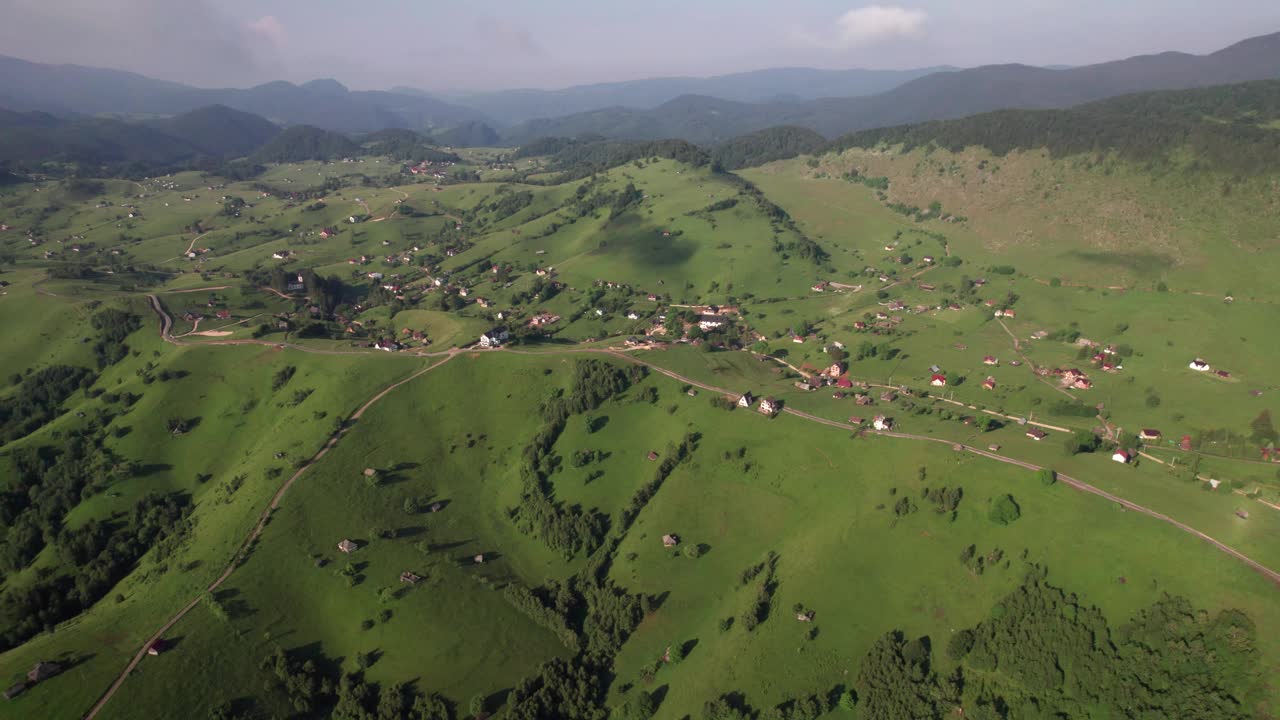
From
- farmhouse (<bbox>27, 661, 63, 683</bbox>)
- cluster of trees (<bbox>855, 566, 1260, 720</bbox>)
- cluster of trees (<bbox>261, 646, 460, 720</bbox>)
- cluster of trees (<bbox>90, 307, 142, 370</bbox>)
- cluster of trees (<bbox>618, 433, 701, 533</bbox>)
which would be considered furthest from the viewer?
cluster of trees (<bbox>90, 307, 142, 370</bbox>)

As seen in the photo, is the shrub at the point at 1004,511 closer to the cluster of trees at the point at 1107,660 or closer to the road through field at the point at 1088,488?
the road through field at the point at 1088,488

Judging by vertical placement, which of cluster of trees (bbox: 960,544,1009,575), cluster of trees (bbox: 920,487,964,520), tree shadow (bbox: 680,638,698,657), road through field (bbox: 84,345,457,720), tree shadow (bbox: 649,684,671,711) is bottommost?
tree shadow (bbox: 649,684,671,711)

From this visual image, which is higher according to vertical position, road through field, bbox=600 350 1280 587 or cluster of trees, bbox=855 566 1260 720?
road through field, bbox=600 350 1280 587

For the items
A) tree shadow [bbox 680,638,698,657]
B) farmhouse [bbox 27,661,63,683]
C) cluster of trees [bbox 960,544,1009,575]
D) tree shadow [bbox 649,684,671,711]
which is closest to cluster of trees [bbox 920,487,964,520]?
cluster of trees [bbox 960,544,1009,575]

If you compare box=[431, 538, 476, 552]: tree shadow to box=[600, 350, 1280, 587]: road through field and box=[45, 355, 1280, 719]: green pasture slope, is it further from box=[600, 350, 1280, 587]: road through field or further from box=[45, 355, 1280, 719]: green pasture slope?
box=[600, 350, 1280, 587]: road through field

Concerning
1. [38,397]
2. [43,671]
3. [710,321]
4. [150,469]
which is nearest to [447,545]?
[43,671]
